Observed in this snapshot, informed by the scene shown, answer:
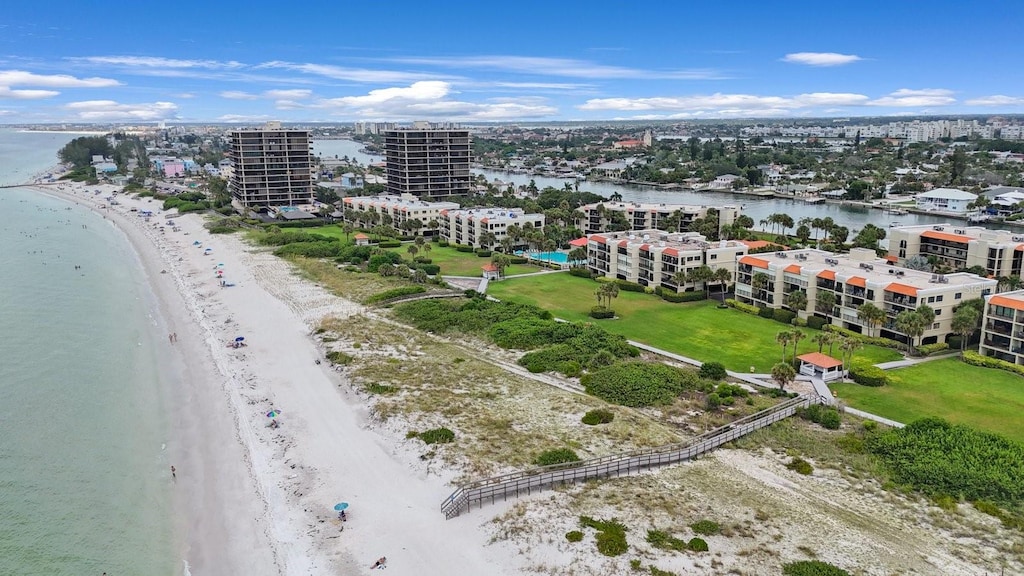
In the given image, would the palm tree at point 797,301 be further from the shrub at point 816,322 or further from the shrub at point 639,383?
the shrub at point 639,383

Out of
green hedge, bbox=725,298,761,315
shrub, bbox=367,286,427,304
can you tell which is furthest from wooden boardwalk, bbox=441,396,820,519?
shrub, bbox=367,286,427,304

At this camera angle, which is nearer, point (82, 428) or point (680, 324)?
point (82, 428)

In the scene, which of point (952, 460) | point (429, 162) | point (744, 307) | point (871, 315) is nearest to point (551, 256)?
point (744, 307)

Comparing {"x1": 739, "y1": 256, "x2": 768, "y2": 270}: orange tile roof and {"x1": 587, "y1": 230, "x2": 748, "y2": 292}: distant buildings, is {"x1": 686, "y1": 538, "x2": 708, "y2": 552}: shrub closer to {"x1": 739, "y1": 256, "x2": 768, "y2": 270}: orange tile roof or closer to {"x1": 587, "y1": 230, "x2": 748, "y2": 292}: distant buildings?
{"x1": 739, "y1": 256, "x2": 768, "y2": 270}: orange tile roof

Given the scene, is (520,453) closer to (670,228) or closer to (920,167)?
(670,228)

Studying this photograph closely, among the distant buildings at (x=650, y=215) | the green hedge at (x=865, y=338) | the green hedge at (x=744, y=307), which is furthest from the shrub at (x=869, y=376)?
the distant buildings at (x=650, y=215)

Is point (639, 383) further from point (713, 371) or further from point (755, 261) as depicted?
point (755, 261)
